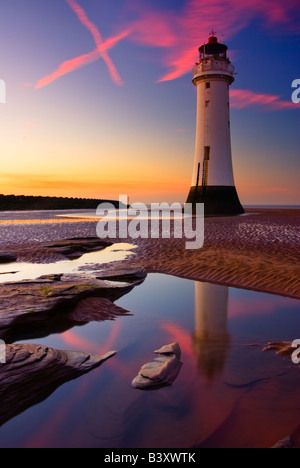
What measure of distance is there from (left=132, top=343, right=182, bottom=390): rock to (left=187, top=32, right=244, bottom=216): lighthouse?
977 inches

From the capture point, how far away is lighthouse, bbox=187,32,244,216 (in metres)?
26.9

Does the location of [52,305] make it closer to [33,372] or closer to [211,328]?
[33,372]

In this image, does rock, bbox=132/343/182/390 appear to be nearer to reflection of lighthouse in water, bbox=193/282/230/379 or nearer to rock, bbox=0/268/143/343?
reflection of lighthouse in water, bbox=193/282/230/379

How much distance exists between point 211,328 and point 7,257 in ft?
26.3

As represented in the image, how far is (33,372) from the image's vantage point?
3240 mm

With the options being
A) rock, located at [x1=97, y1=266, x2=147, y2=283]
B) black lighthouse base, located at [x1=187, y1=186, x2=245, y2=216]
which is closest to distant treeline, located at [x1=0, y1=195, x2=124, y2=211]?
black lighthouse base, located at [x1=187, y1=186, x2=245, y2=216]

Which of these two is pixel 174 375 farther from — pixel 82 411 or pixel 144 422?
pixel 82 411

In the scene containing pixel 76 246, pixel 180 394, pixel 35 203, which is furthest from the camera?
pixel 35 203

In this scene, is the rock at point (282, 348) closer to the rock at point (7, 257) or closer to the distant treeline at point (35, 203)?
the rock at point (7, 257)

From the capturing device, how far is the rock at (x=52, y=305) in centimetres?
467

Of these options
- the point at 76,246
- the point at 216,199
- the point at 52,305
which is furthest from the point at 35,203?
the point at 52,305

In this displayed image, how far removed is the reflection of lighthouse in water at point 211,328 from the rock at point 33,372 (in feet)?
4.14

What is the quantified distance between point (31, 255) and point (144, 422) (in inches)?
360

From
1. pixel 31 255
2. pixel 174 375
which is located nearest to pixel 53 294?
pixel 174 375
